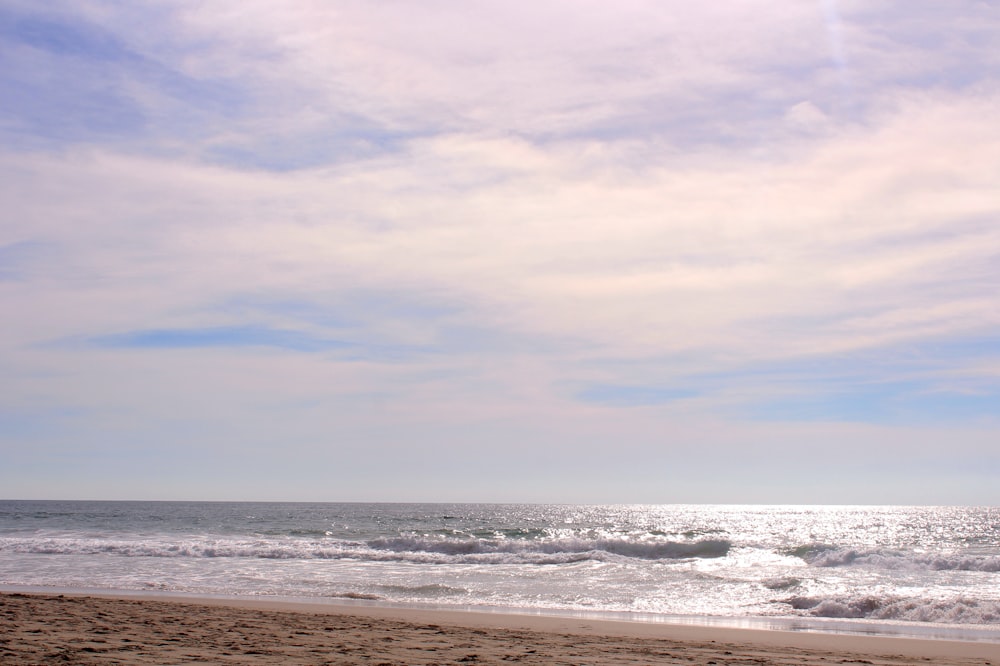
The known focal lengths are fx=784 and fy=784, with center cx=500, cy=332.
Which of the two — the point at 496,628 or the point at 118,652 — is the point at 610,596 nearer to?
the point at 496,628

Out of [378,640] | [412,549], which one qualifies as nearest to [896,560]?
[412,549]

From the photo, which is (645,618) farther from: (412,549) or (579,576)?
(412,549)

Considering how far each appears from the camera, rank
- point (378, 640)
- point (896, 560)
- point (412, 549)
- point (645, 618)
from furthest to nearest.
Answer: point (412, 549)
point (896, 560)
point (645, 618)
point (378, 640)

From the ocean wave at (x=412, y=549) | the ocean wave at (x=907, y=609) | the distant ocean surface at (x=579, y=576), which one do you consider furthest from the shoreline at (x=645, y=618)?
the ocean wave at (x=412, y=549)

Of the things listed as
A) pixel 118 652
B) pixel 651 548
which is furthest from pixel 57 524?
pixel 118 652

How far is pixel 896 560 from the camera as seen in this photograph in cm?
2536

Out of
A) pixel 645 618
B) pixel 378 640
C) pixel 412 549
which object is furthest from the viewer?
pixel 412 549

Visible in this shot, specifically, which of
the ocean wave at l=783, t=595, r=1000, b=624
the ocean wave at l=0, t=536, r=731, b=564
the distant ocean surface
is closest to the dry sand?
the distant ocean surface

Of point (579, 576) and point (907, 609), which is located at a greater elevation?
point (907, 609)

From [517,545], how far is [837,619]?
17927mm

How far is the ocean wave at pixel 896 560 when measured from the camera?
2377 cm

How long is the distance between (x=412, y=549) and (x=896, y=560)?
16.8 metres

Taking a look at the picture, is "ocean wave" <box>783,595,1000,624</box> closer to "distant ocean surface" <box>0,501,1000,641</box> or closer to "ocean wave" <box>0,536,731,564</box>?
"distant ocean surface" <box>0,501,1000,641</box>

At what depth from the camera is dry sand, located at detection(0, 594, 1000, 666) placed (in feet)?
27.3
